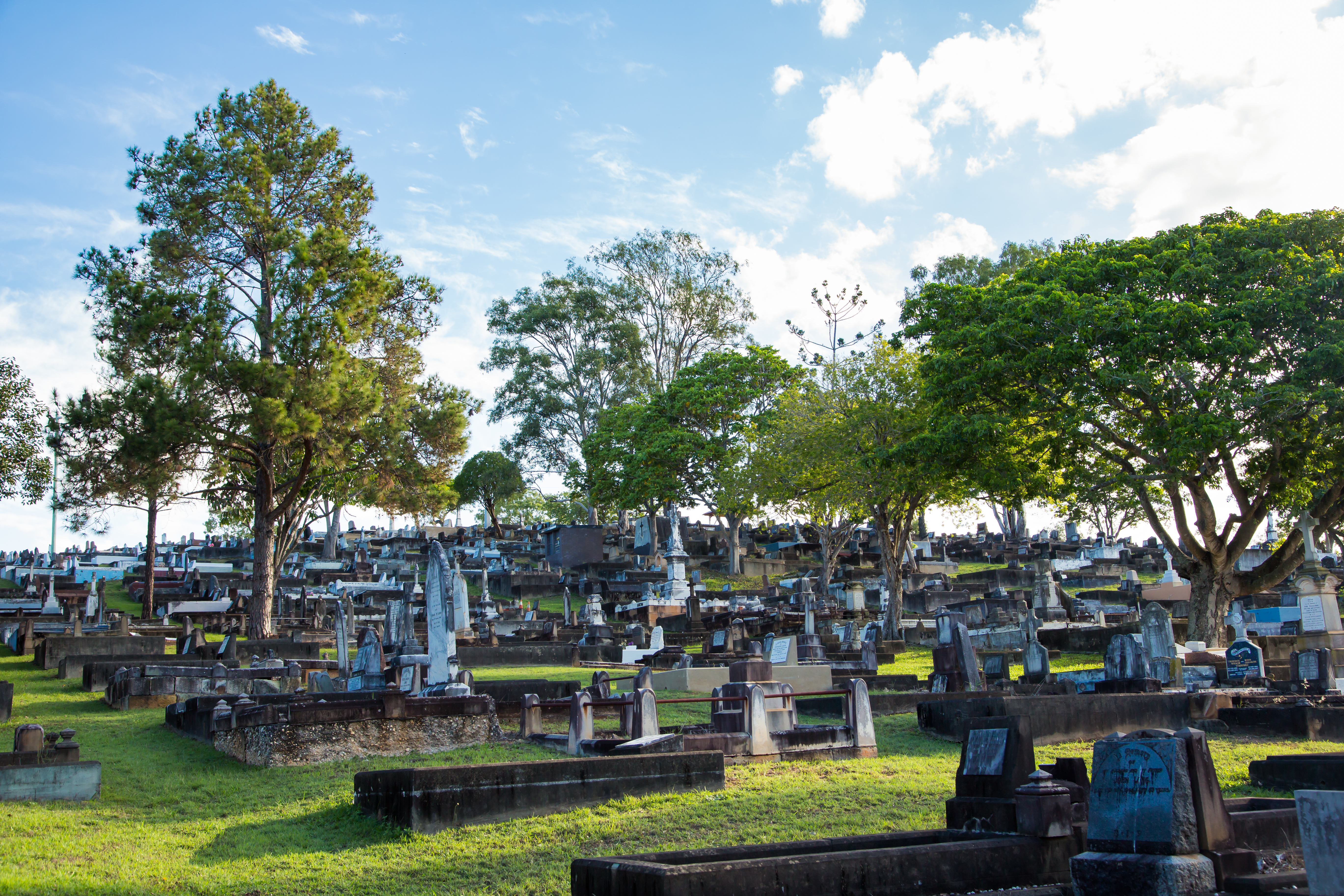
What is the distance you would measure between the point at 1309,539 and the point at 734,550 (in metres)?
25.4

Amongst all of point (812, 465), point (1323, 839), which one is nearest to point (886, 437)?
point (812, 465)

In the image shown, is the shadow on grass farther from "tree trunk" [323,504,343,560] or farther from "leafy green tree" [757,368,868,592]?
"tree trunk" [323,504,343,560]

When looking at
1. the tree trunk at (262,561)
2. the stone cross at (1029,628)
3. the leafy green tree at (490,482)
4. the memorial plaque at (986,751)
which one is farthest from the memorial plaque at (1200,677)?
the leafy green tree at (490,482)

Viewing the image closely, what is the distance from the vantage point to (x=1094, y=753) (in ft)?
16.9

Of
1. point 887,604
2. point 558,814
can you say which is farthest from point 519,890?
point 887,604

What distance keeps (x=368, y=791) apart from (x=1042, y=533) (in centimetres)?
5711

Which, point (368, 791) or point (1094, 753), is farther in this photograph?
point (368, 791)

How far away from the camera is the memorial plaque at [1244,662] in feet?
49.0

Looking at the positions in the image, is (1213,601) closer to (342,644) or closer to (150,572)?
(342,644)

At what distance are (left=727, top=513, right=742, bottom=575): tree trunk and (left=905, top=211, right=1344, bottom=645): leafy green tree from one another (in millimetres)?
20018

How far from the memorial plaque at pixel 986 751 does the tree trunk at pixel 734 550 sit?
3462 cm

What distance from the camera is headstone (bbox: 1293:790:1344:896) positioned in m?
4.02

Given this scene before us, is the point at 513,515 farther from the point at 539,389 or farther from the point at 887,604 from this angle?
the point at 887,604

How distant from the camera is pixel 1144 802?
4988 mm
